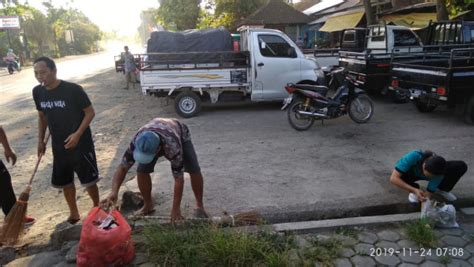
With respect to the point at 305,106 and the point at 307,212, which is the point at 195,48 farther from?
the point at 307,212

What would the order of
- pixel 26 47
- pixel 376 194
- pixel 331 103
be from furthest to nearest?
pixel 26 47
pixel 331 103
pixel 376 194

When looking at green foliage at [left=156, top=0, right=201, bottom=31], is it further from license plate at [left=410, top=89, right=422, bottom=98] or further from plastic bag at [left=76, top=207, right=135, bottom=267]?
plastic bag at [left=76, top=207, right=135, bottom=267]

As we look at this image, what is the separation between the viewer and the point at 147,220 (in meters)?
3.41

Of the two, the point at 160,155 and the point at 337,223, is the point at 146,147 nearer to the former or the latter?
the point at 160,155

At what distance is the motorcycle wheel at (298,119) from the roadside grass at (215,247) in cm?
394

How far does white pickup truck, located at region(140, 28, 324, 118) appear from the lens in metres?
7.98

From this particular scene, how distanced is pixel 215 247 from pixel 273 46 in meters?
6.30

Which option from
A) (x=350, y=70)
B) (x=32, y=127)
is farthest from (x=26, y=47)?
(x=350, y=70)

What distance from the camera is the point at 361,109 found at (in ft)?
23.5

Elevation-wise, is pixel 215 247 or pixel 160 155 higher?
pixel 160 155

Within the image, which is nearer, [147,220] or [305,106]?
[147,220]

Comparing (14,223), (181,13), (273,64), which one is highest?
(181,13)

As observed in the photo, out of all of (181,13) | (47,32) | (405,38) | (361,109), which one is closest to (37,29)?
(47,32)

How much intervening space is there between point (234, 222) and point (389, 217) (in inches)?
58.5
